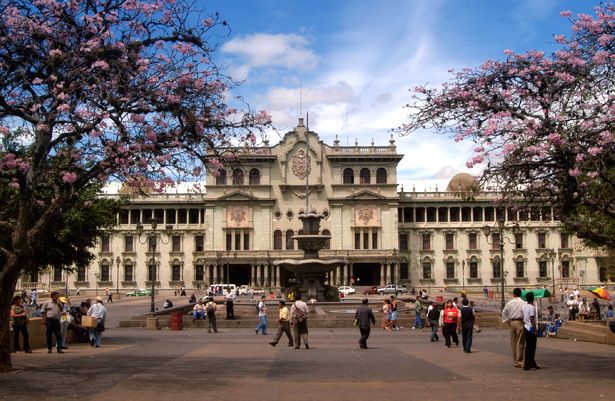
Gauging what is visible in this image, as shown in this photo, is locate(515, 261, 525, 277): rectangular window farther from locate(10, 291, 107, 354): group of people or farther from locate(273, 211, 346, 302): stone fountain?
locate(10, 291, 107, 354): group of people

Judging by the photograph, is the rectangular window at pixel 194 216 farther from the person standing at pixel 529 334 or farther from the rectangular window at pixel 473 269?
the person standing at pixel 529 334

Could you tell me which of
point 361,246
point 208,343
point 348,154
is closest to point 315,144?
point 348,154

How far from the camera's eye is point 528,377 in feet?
46.0

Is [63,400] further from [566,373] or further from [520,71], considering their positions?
[520,71]

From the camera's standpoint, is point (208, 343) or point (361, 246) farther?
point (361, 246)

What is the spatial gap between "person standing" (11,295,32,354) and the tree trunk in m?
3.83

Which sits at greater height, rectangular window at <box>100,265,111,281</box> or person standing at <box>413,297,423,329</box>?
rectangular window at <box>100,265,111,281</box>

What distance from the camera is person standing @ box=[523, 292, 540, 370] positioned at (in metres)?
15.0

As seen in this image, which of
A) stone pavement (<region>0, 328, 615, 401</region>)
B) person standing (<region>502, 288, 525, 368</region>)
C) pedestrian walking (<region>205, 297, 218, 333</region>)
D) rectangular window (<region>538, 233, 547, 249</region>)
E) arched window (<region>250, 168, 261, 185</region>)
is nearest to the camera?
stone pavement (<region>0, 328, 615, 401</region>)

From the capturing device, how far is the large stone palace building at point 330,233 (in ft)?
290

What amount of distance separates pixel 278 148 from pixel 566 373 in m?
76.8

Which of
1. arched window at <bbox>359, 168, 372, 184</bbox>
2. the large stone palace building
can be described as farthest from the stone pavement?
arched window at <bbox>359, 168, 372, 184</bbox>

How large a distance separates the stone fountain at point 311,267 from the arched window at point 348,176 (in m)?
43.6

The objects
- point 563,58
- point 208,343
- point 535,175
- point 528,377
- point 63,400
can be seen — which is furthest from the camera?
point 208,343
